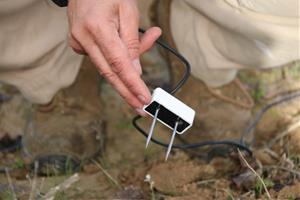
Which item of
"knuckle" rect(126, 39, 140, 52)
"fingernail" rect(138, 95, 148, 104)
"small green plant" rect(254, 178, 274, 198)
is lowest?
"small green plant" rect(254, 178, 274, 198)

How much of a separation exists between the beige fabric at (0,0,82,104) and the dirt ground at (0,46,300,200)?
250 millimetres

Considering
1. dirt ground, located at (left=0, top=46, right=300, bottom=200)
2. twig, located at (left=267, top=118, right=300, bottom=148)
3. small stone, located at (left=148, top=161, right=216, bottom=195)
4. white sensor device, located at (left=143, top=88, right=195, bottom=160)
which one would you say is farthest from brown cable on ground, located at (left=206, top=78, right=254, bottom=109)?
white sensor device, located at (left=143, top=88, right=195, bottom=160)

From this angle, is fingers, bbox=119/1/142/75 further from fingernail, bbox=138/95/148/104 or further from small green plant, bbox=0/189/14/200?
small green plant, bbox=0/189/14/200

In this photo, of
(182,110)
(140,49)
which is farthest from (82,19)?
(182,110)

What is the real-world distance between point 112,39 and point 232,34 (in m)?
0.53

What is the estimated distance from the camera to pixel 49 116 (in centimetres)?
146

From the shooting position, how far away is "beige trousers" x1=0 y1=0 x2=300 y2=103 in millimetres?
1221

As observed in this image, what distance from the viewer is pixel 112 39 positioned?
866mm

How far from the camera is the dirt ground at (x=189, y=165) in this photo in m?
1.18

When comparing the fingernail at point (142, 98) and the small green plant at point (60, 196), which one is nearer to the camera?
the fingernail at point (142, 98)

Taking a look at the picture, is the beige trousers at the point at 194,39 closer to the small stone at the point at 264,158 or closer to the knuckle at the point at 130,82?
the small stone at the point at 264,158

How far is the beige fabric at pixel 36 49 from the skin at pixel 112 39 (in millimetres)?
368

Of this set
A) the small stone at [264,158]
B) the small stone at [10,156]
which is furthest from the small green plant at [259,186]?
the small stone at [10,156]

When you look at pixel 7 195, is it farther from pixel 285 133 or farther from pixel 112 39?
pixel 285 133
